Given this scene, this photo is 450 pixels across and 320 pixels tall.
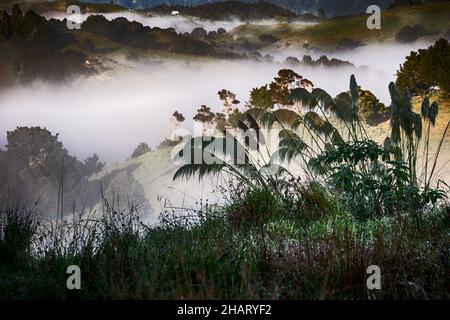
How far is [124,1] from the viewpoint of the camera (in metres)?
21.0

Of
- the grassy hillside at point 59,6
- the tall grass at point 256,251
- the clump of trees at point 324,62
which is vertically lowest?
the tall grass at point 256,251

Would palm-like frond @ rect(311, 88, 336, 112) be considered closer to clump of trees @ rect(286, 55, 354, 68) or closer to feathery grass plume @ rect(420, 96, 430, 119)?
feathery grass plume @ rect(420, 96, 430, 119)

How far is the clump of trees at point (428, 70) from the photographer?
45.7 feet

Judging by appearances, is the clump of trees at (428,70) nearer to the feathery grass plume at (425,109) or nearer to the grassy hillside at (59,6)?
the feathery grass plume at (425,109)

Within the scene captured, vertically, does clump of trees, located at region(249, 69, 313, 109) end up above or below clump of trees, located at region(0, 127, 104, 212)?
above

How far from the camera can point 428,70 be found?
→ 14.1 metres

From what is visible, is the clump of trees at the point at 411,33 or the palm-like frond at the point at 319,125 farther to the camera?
the clump of trees at the point at 411,33

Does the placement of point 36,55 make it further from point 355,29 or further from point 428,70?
point 428,70

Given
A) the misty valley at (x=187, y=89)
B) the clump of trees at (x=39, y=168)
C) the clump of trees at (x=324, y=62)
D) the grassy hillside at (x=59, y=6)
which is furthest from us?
the grassy hillside at (x=59, y=6)

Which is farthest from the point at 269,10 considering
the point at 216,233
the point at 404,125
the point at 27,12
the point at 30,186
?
the point at 216,233

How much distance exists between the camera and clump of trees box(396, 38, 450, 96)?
13.9 metres

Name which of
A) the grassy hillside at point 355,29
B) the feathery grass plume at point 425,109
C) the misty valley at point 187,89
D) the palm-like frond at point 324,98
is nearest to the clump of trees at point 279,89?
the misty valley at point 187,89

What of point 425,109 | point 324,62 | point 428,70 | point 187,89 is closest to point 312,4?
point 324,62

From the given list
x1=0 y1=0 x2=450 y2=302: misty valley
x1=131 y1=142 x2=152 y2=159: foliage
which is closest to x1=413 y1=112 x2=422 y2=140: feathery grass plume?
x1=0 y1=0 x2=450 y2=302: misty valley
